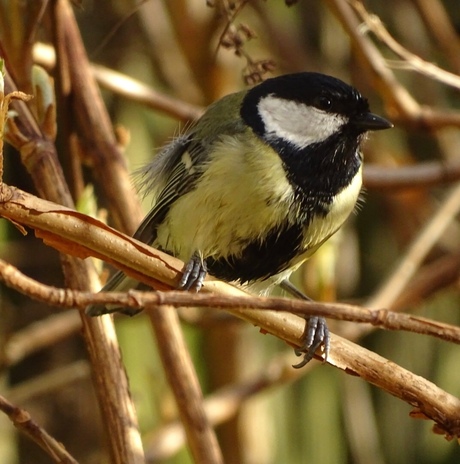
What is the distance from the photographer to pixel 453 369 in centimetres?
239

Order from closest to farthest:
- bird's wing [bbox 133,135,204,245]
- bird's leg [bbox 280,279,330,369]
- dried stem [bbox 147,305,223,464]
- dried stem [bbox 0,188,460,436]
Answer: dried stem [bbox 0,188,460,436] < bird's leg [bbox 280,279,330,369] < dried stem [bbox 147,305,223,464] < bird's wing [bbox 133,135,204,245]

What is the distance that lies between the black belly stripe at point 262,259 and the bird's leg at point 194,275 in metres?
0.11

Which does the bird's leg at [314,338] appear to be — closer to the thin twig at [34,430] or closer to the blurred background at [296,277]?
the thin twig at [34,430]

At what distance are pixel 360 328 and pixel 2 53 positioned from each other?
3.43 ft

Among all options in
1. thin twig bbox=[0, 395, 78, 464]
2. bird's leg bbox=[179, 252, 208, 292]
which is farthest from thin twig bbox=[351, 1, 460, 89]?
thin twig bbox=[0, 395, 78, 464]

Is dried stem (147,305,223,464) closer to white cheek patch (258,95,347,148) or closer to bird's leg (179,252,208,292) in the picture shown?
bird's leg (179,252,208,292)

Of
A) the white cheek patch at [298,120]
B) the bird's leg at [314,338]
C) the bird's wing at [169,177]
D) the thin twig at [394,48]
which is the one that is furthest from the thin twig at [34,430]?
the thin twig at [394,48]

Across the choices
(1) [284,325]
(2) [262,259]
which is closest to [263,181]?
(2) [262,259]

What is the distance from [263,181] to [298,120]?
20 centimetres

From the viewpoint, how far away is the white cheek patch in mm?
1453

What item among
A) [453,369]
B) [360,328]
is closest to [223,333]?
[360,328]

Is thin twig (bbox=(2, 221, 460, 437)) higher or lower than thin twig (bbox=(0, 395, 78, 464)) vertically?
lower

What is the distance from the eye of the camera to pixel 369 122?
148cm

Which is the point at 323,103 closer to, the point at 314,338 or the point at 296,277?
the point at 314,338
